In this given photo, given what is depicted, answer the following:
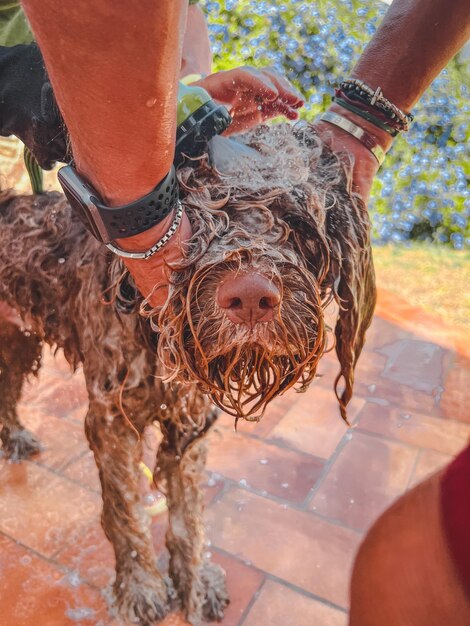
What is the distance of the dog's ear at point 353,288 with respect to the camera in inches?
62.1

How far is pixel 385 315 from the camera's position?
4332 millimetres

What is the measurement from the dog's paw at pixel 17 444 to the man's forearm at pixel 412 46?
242 cm

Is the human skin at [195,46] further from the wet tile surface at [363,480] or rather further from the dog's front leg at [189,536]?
the wet tile surface at [363,480]

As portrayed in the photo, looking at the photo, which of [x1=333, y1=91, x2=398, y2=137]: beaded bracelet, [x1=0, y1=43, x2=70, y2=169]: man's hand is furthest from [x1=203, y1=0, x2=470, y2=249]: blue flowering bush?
[x1=0, y1=43, x2=70, y2=169]: man's hand

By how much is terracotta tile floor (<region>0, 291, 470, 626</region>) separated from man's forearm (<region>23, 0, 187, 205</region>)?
185cm

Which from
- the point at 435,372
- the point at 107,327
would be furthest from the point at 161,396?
the point at 435,372

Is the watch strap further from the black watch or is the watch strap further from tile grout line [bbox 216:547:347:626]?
tile grout line [bbox 216:547:347:626]

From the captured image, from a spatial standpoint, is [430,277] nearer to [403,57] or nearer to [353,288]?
[403,57]

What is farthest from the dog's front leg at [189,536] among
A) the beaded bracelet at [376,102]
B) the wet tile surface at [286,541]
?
the beaded bracelet at [376,102]

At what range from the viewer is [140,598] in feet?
7.29

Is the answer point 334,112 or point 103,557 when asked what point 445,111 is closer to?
point 334,112

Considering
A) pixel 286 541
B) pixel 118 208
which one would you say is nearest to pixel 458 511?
pixel 118 208

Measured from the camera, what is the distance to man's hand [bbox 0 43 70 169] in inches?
62.3

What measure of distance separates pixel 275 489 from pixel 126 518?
979 mm
